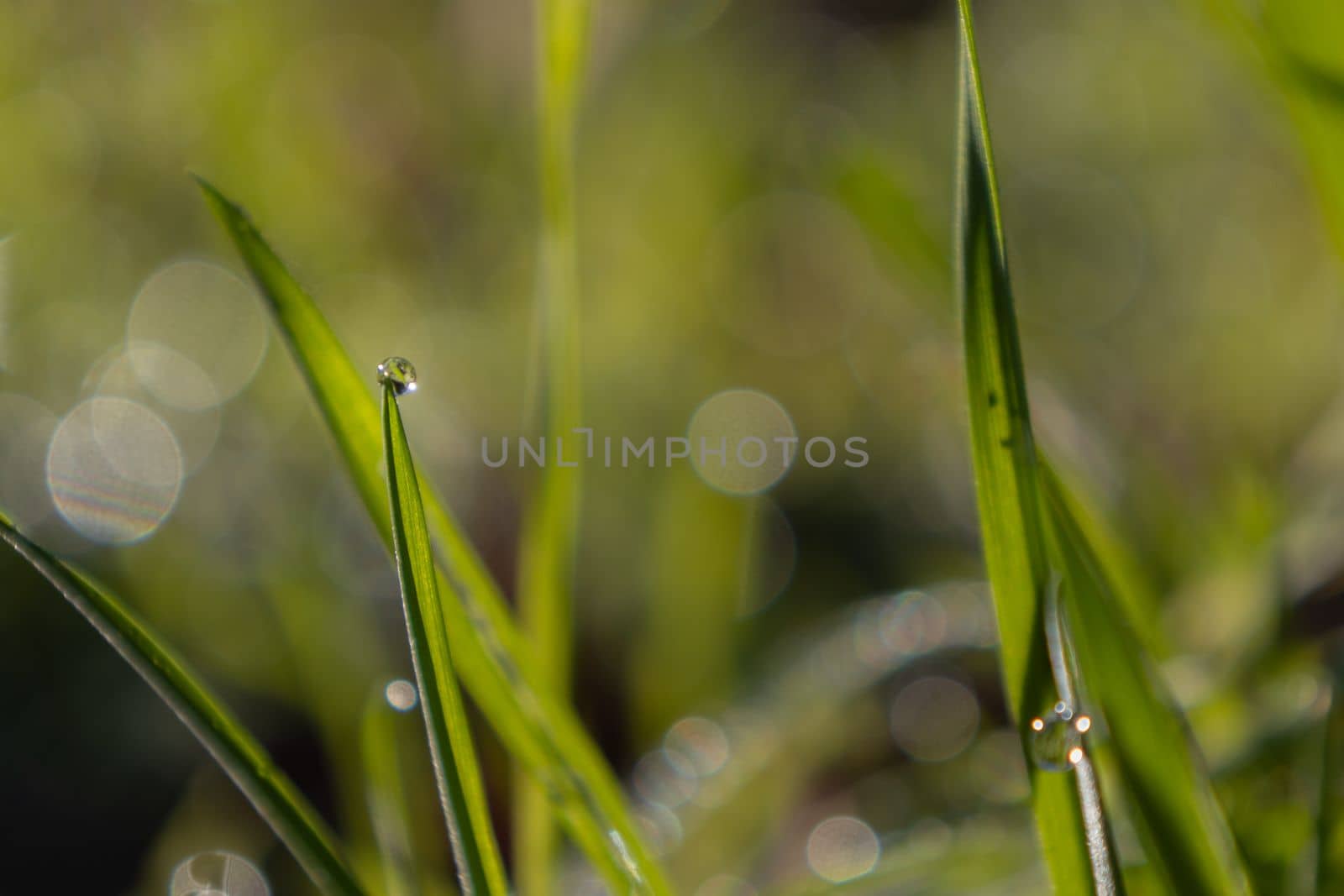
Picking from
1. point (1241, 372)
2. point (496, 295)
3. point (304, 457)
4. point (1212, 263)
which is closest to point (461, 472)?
point (304, 457)

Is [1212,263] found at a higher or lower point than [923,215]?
higher

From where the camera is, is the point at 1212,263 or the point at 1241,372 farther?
the point at 1212,263

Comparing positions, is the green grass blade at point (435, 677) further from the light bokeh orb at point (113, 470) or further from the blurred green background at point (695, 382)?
the light bokeh orb at point (113, 470)

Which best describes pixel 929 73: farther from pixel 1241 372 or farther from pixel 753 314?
pixel 1241 372

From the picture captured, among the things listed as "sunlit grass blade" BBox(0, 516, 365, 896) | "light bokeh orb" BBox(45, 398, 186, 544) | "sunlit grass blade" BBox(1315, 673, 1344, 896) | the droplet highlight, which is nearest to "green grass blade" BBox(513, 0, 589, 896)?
the droplet highlight

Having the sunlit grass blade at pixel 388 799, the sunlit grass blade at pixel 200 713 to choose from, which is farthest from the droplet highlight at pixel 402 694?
the sunlit grass blade at pixel 200 713

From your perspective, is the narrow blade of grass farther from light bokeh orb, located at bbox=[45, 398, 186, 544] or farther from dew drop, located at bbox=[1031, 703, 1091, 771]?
light bokeh orb, located at bbox=[45, 398, 186, 544]

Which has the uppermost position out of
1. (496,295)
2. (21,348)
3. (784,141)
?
(784,141)

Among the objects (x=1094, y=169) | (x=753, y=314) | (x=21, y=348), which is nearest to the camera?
(x=21, y=348)
